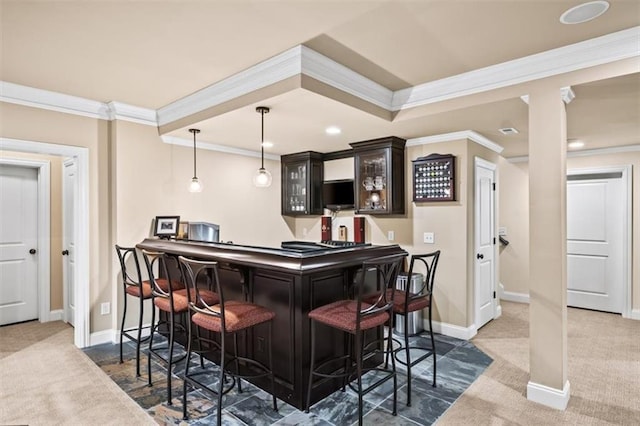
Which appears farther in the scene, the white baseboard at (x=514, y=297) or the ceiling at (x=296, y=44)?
the white baseboard at (x=514, y=297)

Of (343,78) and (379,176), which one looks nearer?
(343,78)

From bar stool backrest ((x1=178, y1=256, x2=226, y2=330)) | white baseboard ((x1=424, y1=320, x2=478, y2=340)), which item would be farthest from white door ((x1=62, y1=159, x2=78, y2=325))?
white baseboard ((x1=424, y1=320, x2=478, y2=340))

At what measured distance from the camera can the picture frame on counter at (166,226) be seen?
419 centimetres

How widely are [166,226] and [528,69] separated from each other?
3.95m

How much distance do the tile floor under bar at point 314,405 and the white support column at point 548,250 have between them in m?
0.62

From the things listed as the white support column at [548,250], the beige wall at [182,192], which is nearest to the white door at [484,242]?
the white support column at [548,250]

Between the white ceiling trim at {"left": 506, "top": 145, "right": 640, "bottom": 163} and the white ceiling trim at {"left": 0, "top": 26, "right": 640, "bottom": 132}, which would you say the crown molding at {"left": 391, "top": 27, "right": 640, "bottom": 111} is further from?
the white ceiling trim at {"left": 506, "top": 145, "right": 640, "bottom": 163}

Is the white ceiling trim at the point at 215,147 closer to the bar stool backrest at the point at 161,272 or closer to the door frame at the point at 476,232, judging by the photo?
the bar stool backrest at the point at 161,272

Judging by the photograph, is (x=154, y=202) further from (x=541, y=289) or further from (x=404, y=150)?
(x=541, y=289)

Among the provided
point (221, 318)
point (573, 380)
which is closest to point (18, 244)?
point (221, 318)

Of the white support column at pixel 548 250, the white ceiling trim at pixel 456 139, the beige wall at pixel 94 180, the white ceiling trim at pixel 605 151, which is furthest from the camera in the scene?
the white ceiling trim at pixel 605 151

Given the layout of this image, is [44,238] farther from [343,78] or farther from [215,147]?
[343,78]

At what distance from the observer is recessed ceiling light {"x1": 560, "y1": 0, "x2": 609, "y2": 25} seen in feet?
6.76

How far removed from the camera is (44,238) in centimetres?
470
